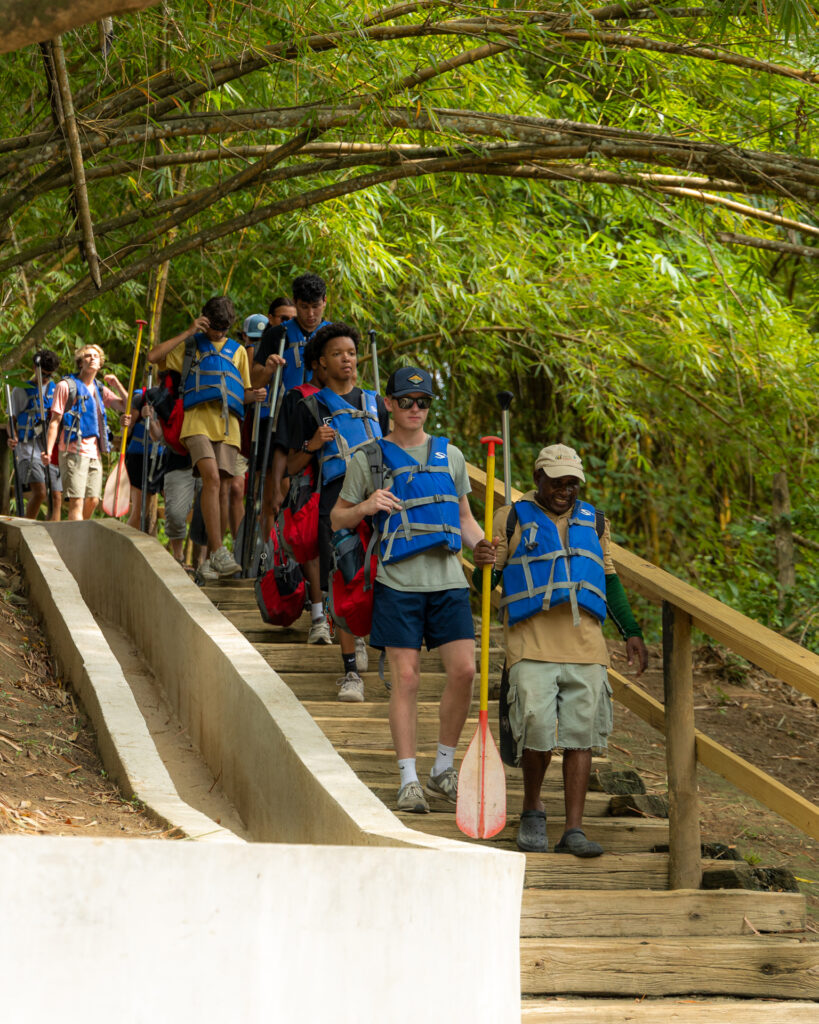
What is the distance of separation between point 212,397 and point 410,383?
9.44 ft

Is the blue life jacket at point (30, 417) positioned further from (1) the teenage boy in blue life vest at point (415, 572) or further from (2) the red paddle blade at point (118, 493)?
(1) the teenage boy in blue life vest at point (415, 572)

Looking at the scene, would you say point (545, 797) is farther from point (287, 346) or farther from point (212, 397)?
point (212, 397)

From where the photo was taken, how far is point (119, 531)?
857 centimetres

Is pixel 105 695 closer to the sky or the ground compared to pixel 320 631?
closer to the ground

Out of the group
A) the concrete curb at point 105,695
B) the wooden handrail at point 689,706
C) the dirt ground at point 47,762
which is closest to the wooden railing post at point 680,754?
the wooden handrail at point 689,706

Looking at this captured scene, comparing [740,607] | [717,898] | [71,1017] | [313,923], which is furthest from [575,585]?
[740,607]

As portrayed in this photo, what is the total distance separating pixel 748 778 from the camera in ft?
14.9

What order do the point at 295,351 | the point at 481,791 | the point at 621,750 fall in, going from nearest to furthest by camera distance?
1. the point at 481,791
2. the point at 621,750
3. the point at 295,351

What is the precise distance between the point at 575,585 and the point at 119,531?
445 cm

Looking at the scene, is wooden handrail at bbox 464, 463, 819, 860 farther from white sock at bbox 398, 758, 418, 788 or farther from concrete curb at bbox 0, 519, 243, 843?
concrete curb at bbox 0, 519, 243, 843

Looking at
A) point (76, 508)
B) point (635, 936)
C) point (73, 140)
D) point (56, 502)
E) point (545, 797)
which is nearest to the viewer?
point (635, 936)

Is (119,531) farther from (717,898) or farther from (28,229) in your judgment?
(717,898)

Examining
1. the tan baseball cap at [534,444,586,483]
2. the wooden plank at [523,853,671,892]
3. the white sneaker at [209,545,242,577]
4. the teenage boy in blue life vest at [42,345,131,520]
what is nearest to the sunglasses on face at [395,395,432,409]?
the tan baseball cap at [534,444,586,483]

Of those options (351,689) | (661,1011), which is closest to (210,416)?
(351,689)
